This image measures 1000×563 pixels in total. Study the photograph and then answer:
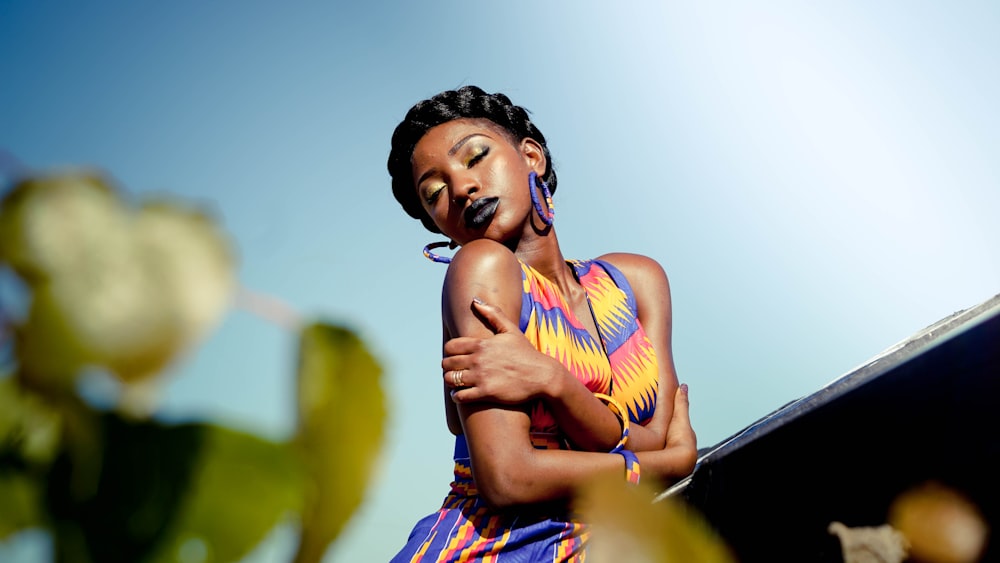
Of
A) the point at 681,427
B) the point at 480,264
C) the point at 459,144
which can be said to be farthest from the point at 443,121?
the point at 681,427

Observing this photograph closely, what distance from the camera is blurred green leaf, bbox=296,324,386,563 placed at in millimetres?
110

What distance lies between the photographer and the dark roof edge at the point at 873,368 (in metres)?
0.50

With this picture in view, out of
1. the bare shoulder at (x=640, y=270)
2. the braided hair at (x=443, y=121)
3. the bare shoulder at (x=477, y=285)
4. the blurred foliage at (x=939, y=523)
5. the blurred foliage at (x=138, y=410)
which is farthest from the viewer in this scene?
the bare shoulder at (x=640, y=270)

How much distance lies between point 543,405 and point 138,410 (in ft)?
2.88

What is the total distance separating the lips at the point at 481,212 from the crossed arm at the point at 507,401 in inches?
6.5

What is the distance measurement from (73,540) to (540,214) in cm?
124

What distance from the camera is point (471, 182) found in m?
1.22

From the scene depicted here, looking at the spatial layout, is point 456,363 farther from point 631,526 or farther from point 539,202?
point 631,526

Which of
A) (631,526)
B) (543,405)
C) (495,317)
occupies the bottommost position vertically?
(631,526)

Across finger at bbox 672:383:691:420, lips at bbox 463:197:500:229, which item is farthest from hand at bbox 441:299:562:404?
finger at bbox 672:383:691:420

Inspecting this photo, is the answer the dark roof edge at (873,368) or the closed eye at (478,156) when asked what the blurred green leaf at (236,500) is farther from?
the closed eye at (478,156)

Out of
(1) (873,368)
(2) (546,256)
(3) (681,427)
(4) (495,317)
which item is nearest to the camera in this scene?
(1) (873,368)

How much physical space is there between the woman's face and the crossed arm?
0.18 metres

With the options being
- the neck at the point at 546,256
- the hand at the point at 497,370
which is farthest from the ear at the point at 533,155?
the hand at the point at 497,370
